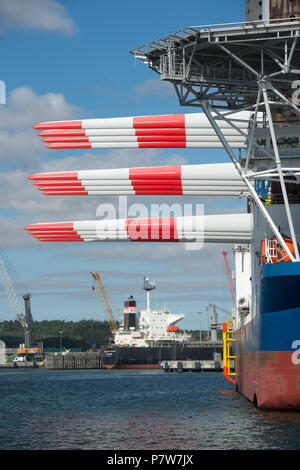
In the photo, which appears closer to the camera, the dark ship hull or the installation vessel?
the installation vessel

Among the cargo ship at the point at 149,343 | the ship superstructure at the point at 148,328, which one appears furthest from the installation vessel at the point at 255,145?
the ship superstructure at the point at 148,328

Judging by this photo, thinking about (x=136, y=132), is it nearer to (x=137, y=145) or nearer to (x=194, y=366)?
(x=137, y=145)

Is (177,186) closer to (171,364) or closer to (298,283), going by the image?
(298,283)

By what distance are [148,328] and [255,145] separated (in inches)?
4266

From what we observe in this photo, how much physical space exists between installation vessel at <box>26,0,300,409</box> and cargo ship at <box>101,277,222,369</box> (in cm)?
7575

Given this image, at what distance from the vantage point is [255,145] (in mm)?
30219

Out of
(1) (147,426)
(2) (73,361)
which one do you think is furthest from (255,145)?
(2) (73,361)

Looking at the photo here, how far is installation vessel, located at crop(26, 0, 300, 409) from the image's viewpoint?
2623cm

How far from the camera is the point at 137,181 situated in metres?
47.8

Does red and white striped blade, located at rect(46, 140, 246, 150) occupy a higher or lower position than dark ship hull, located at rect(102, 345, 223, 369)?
higher

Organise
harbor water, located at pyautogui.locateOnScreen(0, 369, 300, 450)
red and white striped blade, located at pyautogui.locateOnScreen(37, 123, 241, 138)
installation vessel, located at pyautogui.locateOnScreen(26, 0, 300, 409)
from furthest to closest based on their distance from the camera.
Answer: red and white striped blade, located at pyautogui.locateOnScreen(37, 123, 241, 138) → installation vessel, located at pyautogui.locateOnScreen(26, 0, 300, 409) → harbor water, located at pyautogui.locateOnScreen(0, 369, 300, 450)

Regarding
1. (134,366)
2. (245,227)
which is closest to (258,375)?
(245,227)

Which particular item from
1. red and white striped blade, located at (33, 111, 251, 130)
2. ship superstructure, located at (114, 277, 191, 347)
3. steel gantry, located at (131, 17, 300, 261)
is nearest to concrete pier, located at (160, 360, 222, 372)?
ship superstructure, located at (114, 277, 191, 347)

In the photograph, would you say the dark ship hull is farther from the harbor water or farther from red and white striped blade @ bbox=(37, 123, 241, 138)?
the harbor water
